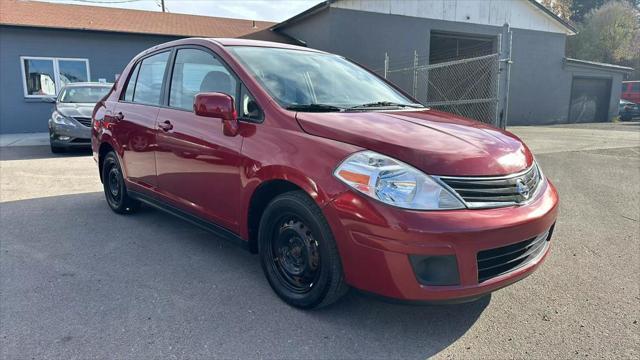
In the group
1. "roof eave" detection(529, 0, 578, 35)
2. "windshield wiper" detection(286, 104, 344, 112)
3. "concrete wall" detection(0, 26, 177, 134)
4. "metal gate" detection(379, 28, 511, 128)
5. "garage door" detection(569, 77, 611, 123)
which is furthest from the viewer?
"garage door" detection(569, 77, 611, 123)

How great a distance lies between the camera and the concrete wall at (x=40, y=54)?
14.9 meters

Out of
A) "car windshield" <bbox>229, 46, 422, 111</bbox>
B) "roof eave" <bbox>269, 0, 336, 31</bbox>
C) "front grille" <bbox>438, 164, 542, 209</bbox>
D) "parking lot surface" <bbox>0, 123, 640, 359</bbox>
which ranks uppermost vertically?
"roof eave" <bbox>269, 0, 336, 31</bbox>

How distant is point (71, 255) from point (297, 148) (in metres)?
2.40

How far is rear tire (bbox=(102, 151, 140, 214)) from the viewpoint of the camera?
4.91 meters

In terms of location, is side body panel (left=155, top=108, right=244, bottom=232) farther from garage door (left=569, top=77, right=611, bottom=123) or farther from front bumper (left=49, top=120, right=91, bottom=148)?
garage door (left=569, top=77, right=611, bottom=123)

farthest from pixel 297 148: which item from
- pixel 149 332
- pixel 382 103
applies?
pixel 149 332

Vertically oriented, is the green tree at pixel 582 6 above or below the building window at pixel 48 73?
above

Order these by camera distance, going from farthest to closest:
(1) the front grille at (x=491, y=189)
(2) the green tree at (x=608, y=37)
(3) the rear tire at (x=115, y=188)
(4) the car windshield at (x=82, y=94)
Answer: (2) the green tree at (x=608, y=37) < (4) the car windshield at (x=82, y=94) < (3) the rear tire at (x=115, y=188) < (1) the front grille at (x=491, y=189)

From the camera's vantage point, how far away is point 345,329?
106 inches

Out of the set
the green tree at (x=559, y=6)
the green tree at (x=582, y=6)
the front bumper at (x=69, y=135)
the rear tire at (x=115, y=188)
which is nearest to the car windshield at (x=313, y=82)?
the rear tire at (x=115, y=188)

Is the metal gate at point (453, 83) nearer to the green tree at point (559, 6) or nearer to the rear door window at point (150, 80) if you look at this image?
the rear door window at point (150, 80)

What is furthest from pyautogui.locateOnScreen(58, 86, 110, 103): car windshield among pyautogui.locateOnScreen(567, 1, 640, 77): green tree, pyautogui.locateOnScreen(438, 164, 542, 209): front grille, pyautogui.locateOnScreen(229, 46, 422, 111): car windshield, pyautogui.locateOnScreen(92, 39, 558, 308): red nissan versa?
pyautogui.locateOnScreen(567, 1, 640, 77): green tree

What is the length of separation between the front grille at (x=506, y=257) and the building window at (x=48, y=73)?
54.5 ft

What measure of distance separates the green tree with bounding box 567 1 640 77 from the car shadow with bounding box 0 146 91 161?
3911 centimetres
